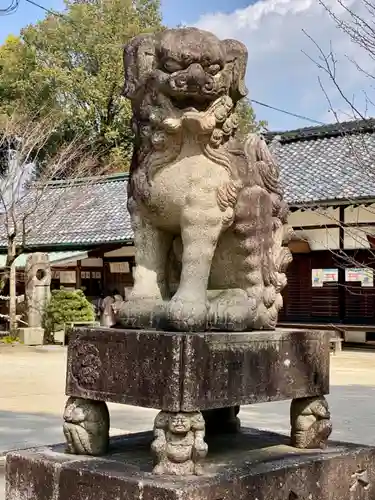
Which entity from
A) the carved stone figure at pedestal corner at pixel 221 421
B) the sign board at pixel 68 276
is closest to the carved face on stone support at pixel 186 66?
the carved stone figure at pedestal corner at pixel 221 421

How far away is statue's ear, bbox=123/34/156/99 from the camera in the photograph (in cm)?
382

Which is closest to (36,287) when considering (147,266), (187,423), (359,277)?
(359,277)

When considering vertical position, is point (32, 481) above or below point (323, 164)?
below

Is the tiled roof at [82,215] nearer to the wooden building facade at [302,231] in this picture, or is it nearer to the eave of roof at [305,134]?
the wooden building facade at [302,231]

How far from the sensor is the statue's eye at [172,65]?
144 inches

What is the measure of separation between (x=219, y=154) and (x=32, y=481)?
1.96 m

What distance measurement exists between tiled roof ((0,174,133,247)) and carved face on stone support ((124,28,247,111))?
1744 cm

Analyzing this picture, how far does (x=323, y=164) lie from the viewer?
2091 cm

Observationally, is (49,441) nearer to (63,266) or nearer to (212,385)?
(212,385)

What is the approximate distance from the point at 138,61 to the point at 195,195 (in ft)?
2.54

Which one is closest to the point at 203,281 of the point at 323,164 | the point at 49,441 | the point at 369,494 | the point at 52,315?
the point at 369,494

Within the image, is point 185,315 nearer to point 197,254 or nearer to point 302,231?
point 197,254

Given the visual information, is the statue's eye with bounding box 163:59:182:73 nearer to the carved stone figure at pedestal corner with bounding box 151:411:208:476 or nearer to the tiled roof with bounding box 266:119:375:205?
the carved stone figure at pedestal corner with bounding box 151:411:208:476

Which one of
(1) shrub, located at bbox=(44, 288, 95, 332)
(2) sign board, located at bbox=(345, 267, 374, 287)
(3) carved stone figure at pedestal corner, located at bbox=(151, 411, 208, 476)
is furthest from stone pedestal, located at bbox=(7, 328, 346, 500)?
(1) shrub, located at bbox=(44, 288, 95, 332)
